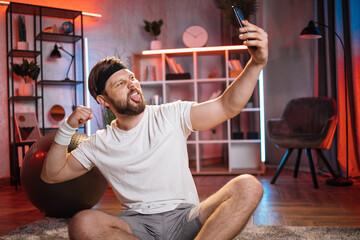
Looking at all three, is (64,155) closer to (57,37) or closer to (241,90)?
(241,90)

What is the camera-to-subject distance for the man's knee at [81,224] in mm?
1460

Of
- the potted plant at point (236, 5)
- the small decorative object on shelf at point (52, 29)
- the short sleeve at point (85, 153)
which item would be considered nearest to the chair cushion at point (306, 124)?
the potted plant at point (236, 5)

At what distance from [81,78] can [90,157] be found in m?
3.62

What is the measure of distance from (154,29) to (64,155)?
12.1ft

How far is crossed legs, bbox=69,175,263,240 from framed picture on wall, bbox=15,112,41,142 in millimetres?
3130

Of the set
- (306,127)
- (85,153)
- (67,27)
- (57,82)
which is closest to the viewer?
(85,153)

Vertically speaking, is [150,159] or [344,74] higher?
[344,74]

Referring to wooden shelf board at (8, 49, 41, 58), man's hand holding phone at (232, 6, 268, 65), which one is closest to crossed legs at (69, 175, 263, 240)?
man's hand holding phone at (232, 6, 268, 65)

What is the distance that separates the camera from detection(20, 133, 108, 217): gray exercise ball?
2543 mm

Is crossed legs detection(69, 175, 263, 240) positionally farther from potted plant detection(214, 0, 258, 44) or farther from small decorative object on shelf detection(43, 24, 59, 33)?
small decorative object on shelf detection(43, 24, 59, 33)

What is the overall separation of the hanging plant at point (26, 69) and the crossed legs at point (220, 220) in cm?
334

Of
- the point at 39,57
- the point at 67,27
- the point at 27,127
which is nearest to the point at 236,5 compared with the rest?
the point at 67,27

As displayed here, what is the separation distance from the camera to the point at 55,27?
15.7 ft

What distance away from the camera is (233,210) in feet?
4.89
